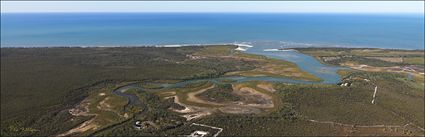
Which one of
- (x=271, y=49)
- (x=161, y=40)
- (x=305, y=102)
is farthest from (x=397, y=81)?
(x=161, y=40)

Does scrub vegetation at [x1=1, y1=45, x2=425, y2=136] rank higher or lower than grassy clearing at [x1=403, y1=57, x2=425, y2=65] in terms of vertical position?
lower

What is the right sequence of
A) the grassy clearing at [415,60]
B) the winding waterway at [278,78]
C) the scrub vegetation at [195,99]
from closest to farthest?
the scrub vegetation at [195,99] < the winding waterway at [278,78] < the grassy clearing at [415,60]

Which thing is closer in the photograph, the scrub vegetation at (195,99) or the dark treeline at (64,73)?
the scrub vegetation at (195,99)

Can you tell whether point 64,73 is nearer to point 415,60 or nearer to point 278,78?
point 278,78

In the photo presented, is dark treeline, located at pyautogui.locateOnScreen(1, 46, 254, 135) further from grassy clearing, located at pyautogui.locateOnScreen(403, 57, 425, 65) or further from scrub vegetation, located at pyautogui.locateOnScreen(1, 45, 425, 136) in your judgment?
grassy clearing, located at pyautogui.locateOnScreen(403, 57, 425, 65)

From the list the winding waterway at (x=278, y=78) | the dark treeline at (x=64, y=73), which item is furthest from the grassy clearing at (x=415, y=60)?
the dark treeline at (x=64, y=73)

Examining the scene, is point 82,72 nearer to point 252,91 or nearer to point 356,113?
point 252,91

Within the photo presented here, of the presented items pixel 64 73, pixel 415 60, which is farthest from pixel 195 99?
pixel 415 60

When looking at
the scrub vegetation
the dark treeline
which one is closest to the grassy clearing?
the scrub vegetation

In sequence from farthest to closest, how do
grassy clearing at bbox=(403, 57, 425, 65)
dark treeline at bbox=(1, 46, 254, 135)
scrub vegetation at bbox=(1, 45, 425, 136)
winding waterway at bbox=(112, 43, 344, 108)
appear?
grassy clearing at bbox=(403, 57, 425, 65), winding waterway at bbox=(112, 43, 344, 108), dark treeline at bbox=(1, 46, 254, 135), scrub vegetation at bbox=(1, 45, 425, 136)

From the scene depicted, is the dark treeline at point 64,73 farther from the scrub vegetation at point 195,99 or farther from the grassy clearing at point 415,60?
the grassy clearing at point 415,60

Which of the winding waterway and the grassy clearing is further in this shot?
the grassy clearing
